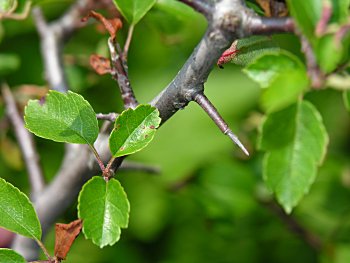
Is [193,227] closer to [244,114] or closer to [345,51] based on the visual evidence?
[244,114]

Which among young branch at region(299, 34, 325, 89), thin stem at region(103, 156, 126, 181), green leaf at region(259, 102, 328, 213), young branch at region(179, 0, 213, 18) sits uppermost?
young branch at region(179, 0, 213, 18)

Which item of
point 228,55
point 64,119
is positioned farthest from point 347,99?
point 64,119

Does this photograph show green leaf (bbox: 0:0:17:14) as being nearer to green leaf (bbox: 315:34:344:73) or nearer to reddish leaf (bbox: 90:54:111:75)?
reddish leaf (bbox: 90:54:111:75)

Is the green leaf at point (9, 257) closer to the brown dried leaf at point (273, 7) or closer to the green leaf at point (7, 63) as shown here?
the brown dried leaf at point (273, 7)

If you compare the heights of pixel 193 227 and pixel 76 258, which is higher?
pixel 76 258

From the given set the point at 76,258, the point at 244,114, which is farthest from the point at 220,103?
the point at 76,258

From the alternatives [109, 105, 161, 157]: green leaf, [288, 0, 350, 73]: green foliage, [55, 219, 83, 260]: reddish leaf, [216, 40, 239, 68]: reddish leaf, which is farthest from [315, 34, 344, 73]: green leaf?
[55, 219, 83, 260]: reddish leaf
